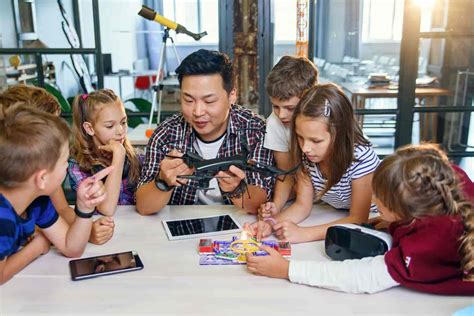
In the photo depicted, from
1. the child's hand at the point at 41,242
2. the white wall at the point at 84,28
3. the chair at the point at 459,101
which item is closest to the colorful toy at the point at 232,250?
the child's hand at the point at 41,242

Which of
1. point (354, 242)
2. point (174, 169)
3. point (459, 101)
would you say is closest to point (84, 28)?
point (174, 169)

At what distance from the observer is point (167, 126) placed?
170cm

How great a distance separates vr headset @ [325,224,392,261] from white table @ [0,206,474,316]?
0.05 m

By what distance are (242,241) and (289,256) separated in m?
0.15

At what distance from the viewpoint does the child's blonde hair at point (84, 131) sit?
1.72 m

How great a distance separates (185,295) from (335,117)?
2.18ft

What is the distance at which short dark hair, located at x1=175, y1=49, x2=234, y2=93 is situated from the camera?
1.56m

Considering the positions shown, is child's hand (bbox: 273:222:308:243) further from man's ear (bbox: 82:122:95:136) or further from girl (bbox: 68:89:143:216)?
man's ear (bbox: 82:122:95:136)

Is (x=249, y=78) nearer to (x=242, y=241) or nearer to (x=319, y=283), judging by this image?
(x=242, y=241)

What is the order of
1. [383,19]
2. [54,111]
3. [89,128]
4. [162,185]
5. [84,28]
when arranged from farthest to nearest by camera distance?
1. [383,19]
2. [84,28]
3. [89,128]
4. [54,111]
5. [162,185]

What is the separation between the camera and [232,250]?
1226 millimetres

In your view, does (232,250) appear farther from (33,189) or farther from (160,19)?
(160,19)

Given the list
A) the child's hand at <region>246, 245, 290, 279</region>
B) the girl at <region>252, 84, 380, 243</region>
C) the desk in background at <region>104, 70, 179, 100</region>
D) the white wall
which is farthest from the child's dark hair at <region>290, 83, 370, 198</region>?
the white wall

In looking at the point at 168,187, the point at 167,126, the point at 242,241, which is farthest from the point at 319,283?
the point at 167,126
